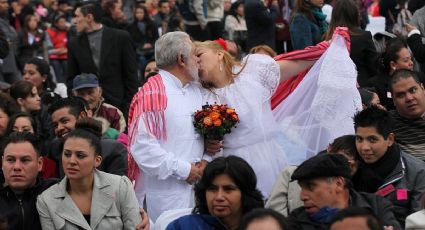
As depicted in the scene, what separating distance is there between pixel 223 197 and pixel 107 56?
20.3 feet

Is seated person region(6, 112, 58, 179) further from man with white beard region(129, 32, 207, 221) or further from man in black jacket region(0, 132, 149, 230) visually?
man in black jacket region(0, 132, 149, 230)

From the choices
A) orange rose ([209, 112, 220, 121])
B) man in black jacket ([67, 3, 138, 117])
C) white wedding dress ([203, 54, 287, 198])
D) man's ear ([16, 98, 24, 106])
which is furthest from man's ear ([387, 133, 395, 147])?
man in black jacket ([67, 3, 138, 117])

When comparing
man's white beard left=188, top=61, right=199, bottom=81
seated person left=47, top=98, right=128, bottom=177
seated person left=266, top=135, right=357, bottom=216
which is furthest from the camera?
seated person left=47, top=98, right=128, bottom=177

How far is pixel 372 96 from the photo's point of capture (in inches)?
375

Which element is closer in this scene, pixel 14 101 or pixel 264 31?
pixel 14 101

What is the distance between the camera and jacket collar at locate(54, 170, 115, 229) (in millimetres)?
7297

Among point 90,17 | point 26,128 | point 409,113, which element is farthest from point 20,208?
point 90,17

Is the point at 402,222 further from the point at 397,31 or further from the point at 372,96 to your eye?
the point at 397,31

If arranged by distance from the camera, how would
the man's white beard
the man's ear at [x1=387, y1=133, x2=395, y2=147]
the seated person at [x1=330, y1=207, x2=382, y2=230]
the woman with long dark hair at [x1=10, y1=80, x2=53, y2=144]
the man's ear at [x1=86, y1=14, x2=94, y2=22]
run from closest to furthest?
the seated person at [x1=330, y1=207, x2=382, y2=230]
the man's ear at [x1=387, y1=133, x2=395, y2=147]
the man's white beard
the woman with long dark hair at [x1=10, y1=80, x2=53, y2=144]
the man's ear at [x1=86, y1=14, x2=94, y2=22]

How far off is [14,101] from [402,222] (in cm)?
498

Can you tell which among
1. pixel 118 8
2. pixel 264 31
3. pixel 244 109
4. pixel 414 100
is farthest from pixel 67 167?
pixel 118 8

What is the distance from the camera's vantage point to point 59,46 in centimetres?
2073

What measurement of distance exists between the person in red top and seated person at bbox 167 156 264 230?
13.1m

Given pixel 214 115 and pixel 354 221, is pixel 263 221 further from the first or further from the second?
pixel 214 115
